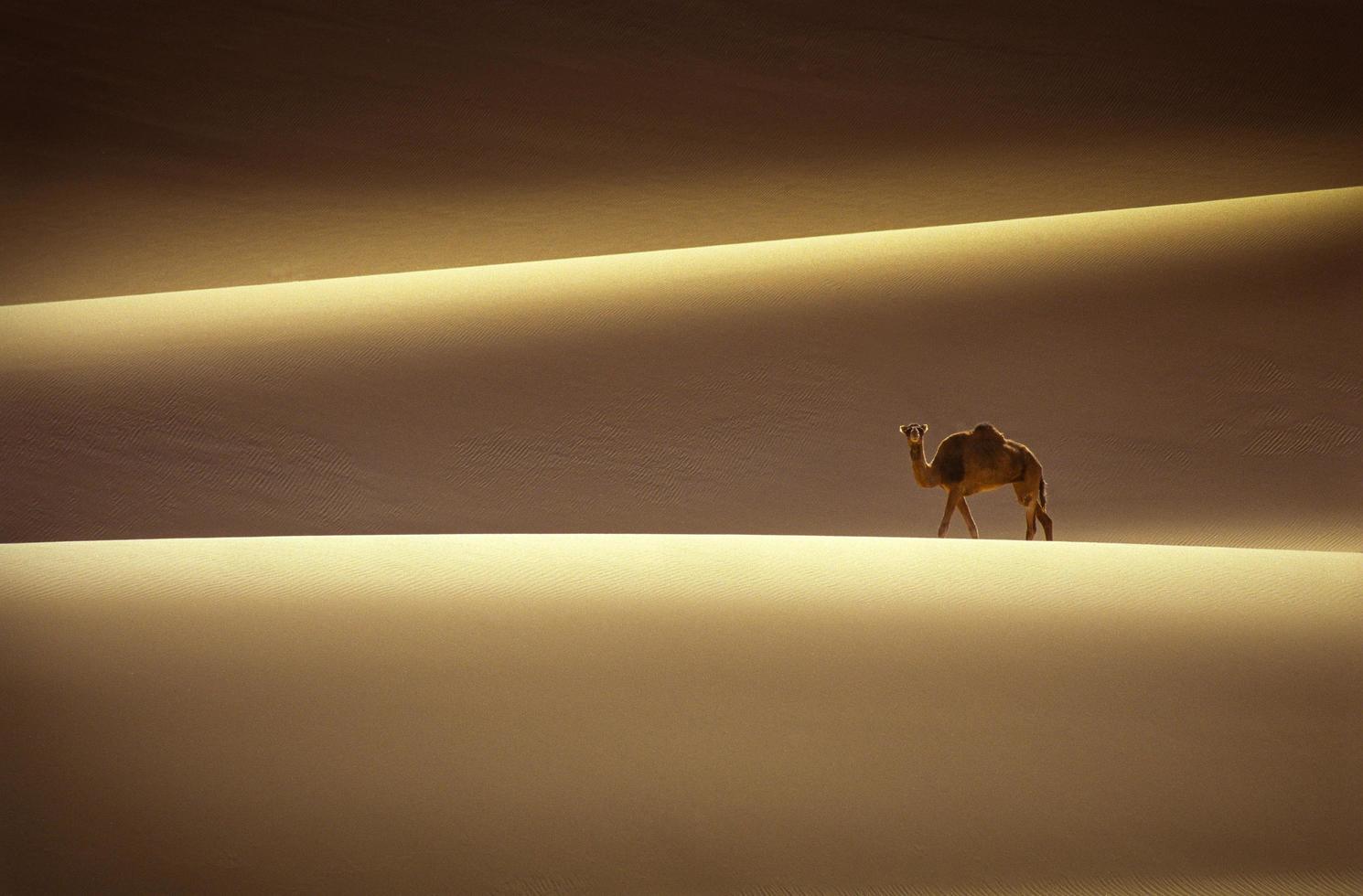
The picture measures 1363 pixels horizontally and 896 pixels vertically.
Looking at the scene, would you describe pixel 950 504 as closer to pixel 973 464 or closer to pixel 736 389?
pixel 973 464

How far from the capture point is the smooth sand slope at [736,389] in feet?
27.8

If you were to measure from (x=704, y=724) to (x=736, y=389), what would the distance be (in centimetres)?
479

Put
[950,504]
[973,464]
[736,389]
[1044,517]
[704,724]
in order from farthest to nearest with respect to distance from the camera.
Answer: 1. [736,389]
2. [1044,517]
3. [950,504]
4. [973,464]
5. [704,724]

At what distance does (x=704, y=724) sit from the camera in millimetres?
4656

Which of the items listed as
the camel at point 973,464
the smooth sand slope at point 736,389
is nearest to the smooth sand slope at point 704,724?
the camel at point 973,464

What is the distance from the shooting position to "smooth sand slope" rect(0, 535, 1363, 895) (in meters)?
4.00

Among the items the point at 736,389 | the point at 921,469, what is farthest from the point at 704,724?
the point at 736,389

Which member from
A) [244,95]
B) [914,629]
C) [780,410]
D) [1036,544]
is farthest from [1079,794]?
[244,95]

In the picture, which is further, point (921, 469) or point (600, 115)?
point (600, 115)

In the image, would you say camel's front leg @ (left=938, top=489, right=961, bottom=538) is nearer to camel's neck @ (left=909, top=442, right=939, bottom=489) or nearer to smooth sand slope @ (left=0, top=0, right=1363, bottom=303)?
camel's neck @ (left=909, top=442, right=939, bottom=489)

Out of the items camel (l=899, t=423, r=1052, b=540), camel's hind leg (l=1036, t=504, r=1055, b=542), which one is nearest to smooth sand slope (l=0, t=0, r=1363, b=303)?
camel (l=899, t=423, r=1052, b=540)

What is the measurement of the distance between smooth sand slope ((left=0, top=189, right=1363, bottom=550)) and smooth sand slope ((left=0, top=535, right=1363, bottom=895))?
2.32 metres

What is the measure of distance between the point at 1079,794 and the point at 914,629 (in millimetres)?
1237

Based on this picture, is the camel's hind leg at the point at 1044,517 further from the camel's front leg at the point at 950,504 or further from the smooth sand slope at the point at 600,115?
the smooth sand slope at the point at 600,115
